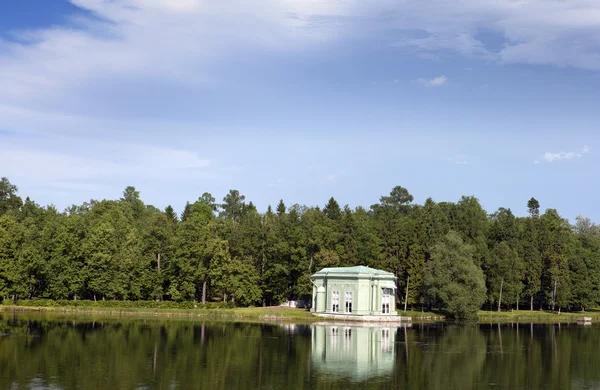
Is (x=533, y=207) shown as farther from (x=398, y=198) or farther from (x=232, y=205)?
(x=232, y=205)

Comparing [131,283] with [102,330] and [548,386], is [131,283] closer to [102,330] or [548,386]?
[102,330]

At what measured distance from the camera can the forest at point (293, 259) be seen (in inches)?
3548

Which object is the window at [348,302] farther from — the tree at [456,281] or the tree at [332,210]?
the tree at [332,210]

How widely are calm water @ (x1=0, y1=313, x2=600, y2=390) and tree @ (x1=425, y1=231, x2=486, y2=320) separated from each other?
1958cm

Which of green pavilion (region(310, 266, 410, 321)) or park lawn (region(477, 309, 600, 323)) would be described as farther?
park lawn (region(477, 309, 600, 323))

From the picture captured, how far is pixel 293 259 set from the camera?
96188 mm

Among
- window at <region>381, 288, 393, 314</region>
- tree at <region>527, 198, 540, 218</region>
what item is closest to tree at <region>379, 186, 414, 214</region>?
tree at <region>527, 198, 540, 218</region>

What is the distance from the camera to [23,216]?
12688 centimetres

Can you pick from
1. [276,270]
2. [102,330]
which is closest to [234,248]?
[276,270]

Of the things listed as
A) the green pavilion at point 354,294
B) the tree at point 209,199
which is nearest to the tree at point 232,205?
the tree at point 209,199

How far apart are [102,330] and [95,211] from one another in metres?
63.4

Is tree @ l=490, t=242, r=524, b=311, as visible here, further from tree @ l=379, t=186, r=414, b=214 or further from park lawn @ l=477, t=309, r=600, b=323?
tree @ l=379, t=186, r=414, b=214

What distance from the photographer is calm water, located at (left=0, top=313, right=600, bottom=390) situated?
3566 cm

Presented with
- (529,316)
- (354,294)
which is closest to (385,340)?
(354,294)
